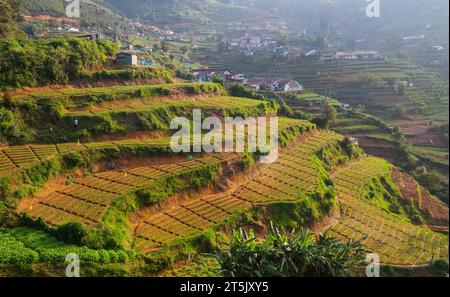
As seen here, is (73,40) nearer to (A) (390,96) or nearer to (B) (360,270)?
(B) (360,270)

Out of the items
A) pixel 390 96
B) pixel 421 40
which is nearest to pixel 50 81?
pixel 390 96

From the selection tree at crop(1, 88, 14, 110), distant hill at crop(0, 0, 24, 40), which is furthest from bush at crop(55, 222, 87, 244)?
distant hill at crop(0, 0, 24, 40)

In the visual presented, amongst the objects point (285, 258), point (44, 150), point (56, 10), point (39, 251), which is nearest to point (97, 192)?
point (44, 150)

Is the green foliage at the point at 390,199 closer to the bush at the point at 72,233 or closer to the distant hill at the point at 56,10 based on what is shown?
the bush at the point at 72,233

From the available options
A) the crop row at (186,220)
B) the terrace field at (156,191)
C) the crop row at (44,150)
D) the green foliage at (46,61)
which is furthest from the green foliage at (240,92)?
the crop row at (186,220)

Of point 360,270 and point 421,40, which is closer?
point 360,270

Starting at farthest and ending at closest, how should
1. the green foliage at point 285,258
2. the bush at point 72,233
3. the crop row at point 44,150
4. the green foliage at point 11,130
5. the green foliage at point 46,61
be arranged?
1. the green foliage at point 46,61
2. the green foliage at point 11,130
3. the crop row at point 44,150
4. the bush at point 72,233
5. the green foliage at point 285,258
